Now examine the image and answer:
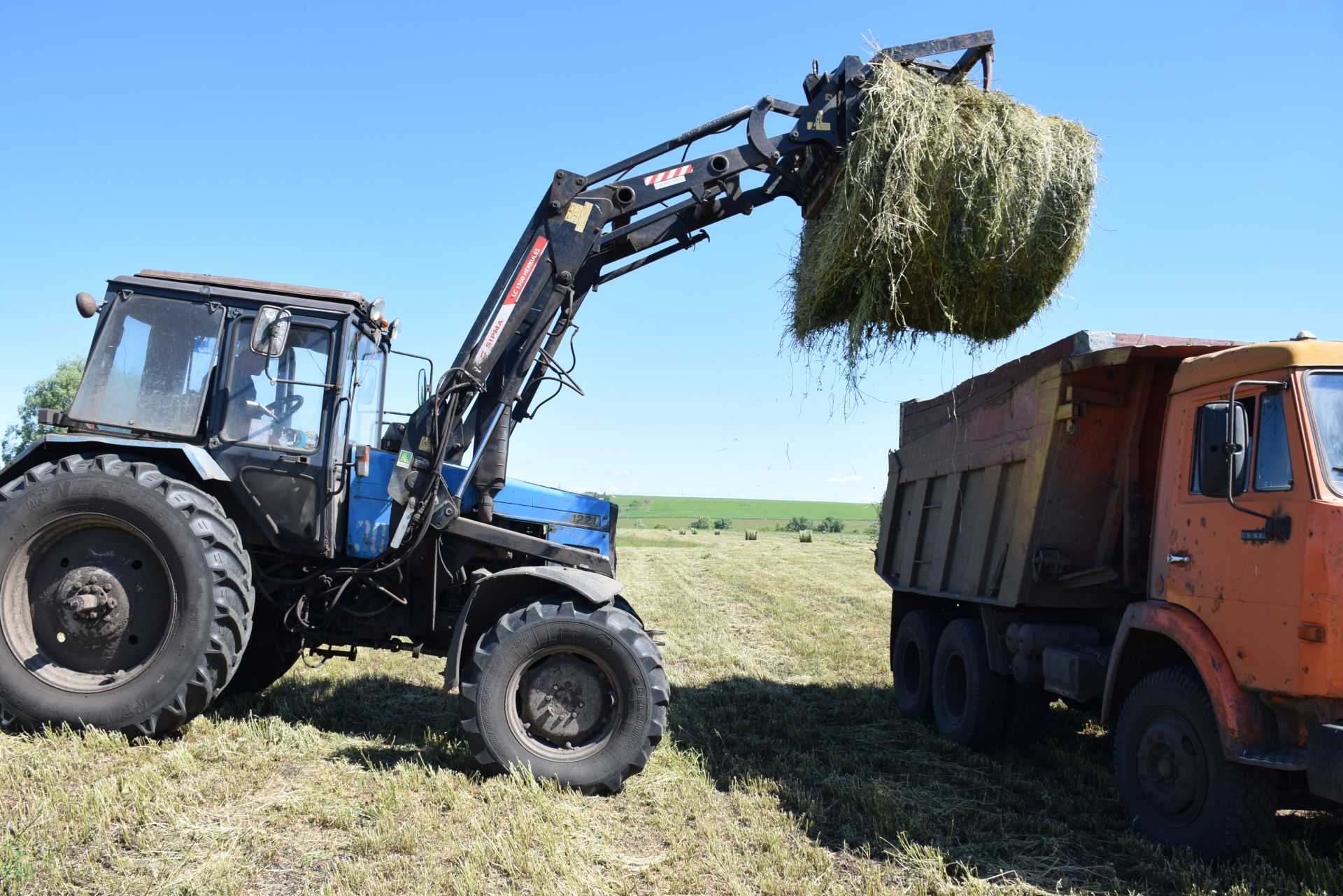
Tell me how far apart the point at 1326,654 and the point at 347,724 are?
5.67 m

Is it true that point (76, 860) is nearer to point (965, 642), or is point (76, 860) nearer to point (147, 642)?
point (147, 642)

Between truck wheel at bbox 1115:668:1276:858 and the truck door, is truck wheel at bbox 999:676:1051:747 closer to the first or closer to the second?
truck wheel at bbox 1115:668:1276:858

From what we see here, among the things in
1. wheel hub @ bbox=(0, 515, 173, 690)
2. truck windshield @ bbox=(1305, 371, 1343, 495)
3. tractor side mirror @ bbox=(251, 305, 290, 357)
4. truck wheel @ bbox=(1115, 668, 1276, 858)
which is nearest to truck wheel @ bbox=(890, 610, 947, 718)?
truck wheel @ bbox=(1115, 668, 1276, 858)

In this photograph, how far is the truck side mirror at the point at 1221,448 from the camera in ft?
13.3

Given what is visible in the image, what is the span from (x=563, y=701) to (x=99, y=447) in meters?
3.42

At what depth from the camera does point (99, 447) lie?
5.65m

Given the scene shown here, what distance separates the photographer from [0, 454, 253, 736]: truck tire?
5152mm

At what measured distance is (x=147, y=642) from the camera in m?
5.34

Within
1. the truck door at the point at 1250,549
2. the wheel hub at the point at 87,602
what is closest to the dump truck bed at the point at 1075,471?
the truck door at the point at 1250,549

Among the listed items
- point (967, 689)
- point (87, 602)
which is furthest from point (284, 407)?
point (967, 689)

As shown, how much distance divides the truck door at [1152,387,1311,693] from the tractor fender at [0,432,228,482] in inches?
220

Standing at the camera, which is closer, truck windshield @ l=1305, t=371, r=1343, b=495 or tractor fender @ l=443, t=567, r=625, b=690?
truck windshield @ l=1305, t=371, r=1343, b=495

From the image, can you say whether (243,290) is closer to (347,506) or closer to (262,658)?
(347,506)

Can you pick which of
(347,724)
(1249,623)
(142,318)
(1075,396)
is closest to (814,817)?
(1249,623)
